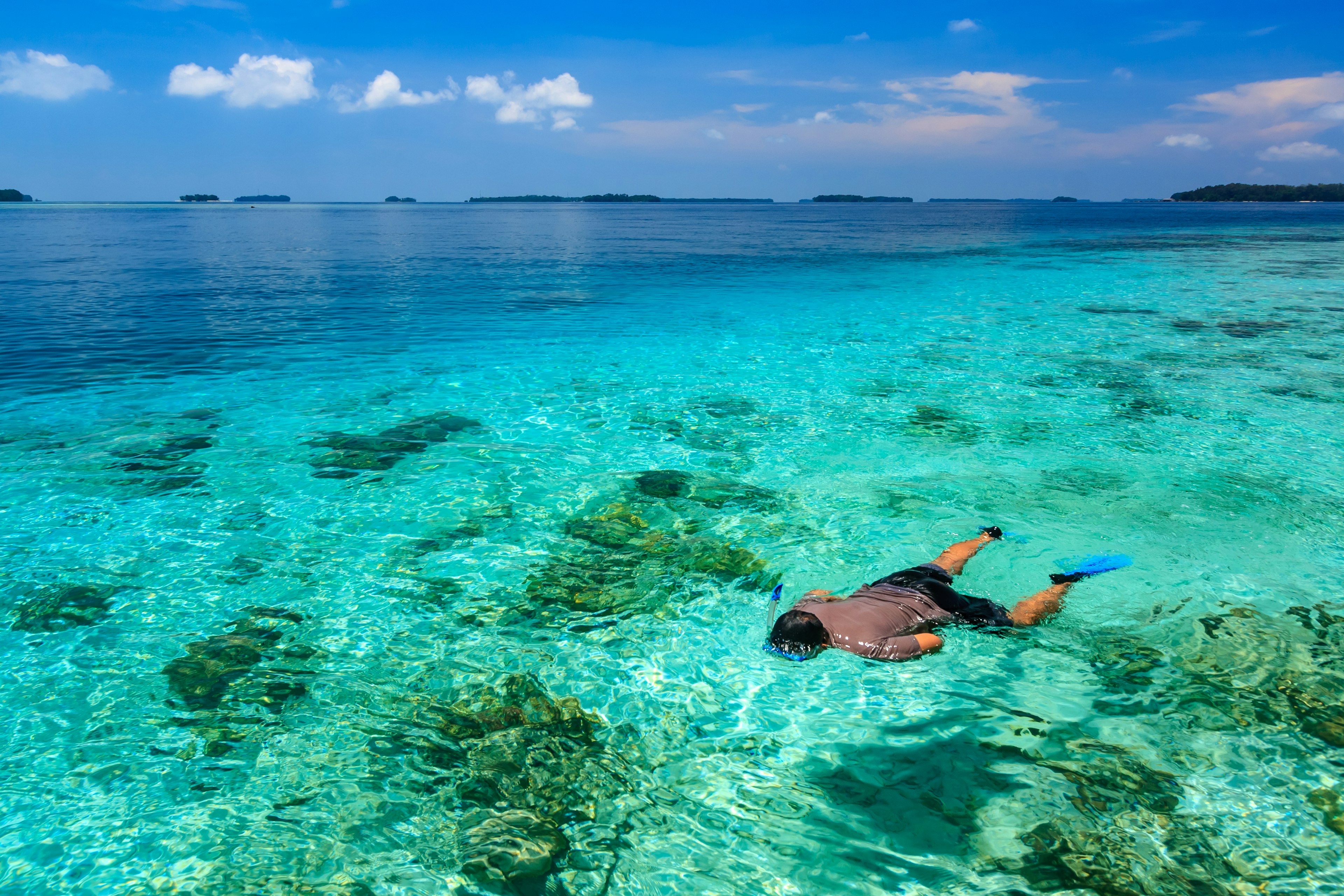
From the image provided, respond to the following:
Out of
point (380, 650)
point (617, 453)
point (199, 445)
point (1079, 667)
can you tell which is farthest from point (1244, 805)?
point (199, 445)

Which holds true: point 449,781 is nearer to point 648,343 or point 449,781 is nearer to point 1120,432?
point 1120,432

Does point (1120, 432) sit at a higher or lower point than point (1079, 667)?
higher

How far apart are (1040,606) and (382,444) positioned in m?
10.4

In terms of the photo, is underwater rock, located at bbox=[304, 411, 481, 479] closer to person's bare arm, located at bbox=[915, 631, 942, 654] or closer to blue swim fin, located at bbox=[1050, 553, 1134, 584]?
person's bare arm, located at bbox=[915, 631, 942, 654]

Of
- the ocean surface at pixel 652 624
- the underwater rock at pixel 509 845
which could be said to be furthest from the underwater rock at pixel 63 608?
the underwater rock at pixel 509 845

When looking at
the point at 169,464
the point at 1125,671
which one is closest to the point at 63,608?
the point at 169,464

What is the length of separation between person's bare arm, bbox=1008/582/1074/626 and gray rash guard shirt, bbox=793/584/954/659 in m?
0.81

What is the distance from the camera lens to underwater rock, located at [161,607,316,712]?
6.43 m

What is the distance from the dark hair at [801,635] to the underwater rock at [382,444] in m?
7.50

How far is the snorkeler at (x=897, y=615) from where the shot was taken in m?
6.77

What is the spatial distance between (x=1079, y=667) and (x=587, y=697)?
4.53 metres

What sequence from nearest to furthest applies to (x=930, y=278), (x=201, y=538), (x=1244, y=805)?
1. (x=1244, y=805)
2. (x=201, y=538)
3. (x=930, y=278)

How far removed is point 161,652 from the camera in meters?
7.07

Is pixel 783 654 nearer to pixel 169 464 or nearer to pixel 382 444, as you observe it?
pixel 382 444
